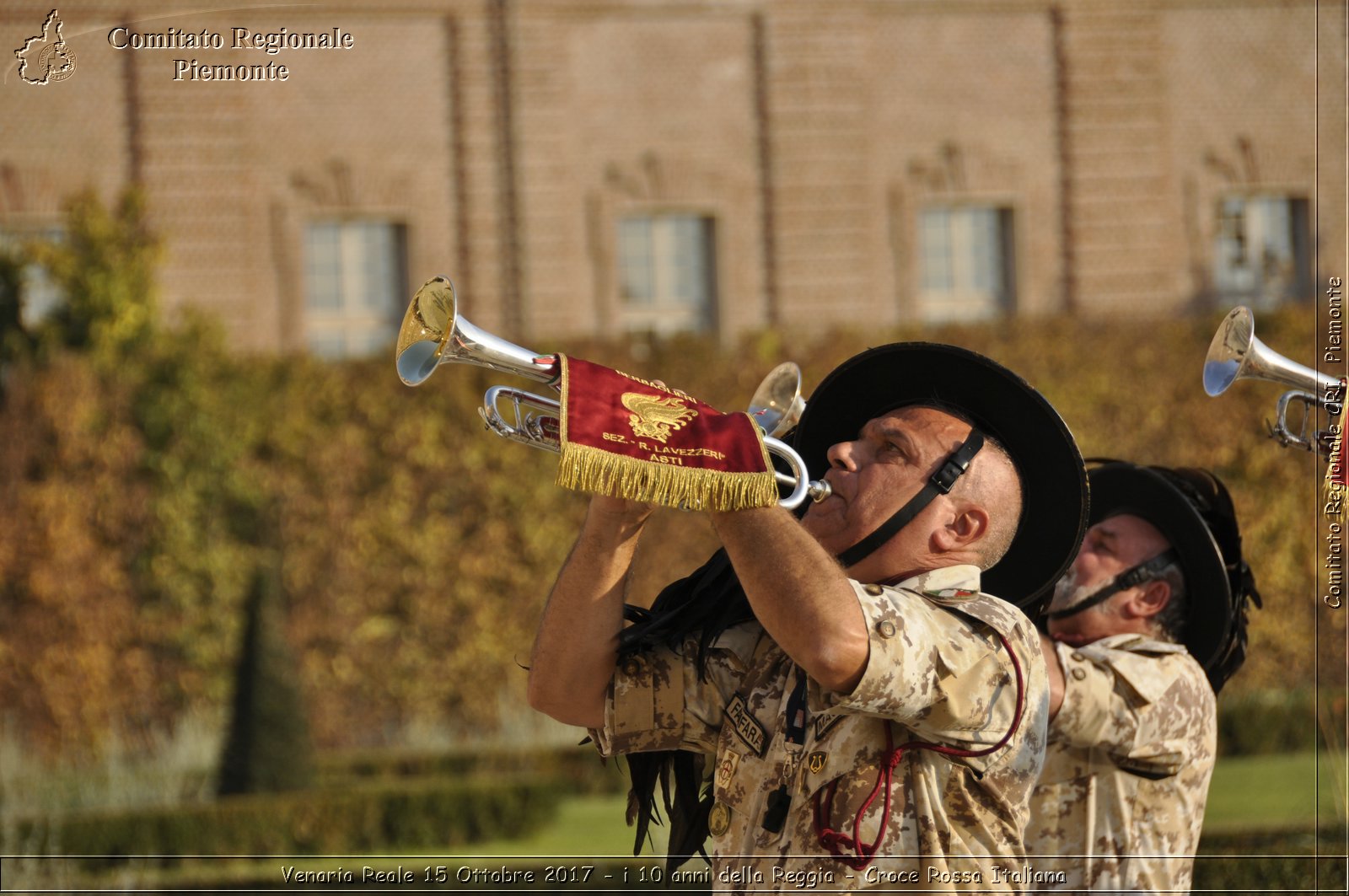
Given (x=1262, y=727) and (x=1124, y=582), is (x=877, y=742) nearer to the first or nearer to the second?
(x=1124, y=582)

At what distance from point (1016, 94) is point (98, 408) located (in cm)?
1095

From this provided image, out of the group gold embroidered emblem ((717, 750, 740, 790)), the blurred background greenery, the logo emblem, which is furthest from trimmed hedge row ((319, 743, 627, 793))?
gold embroidered emblem ((717, 750, 740, 790))

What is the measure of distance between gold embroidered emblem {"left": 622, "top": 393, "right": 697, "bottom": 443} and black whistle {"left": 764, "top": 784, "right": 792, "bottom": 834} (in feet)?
2.31

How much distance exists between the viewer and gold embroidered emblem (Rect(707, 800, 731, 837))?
2.97 meters

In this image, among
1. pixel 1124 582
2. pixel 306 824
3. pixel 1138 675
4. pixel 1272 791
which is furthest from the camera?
pixel 1272 791

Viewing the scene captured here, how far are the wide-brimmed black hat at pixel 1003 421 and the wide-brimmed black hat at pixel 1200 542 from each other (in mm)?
1150

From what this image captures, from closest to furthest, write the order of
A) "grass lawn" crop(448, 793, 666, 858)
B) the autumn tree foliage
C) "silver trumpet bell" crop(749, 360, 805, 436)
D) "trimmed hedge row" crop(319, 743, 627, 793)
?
"silver trumpet bell" crop(749, 360, 805, 436) → "grass lawn" crop(448, 793, 666, 858) → "trimmed hedge row" crop(319, 743, 627, 793) → the autumn tree foliage

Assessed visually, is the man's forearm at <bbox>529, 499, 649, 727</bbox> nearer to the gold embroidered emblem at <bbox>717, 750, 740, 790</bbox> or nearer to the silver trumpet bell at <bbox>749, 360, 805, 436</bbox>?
the gold embroidered emblem at <bbox>717, 750, 740, 790</bbox>

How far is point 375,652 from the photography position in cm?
1369

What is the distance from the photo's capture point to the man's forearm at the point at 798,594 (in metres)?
2.57

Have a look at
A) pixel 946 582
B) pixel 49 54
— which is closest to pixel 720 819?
pixel 946 582

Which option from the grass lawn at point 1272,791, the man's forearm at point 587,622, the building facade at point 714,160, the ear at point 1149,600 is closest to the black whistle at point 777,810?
the man's forearm at point 587,622

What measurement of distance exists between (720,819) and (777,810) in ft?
0.46

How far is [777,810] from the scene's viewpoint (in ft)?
9.44
